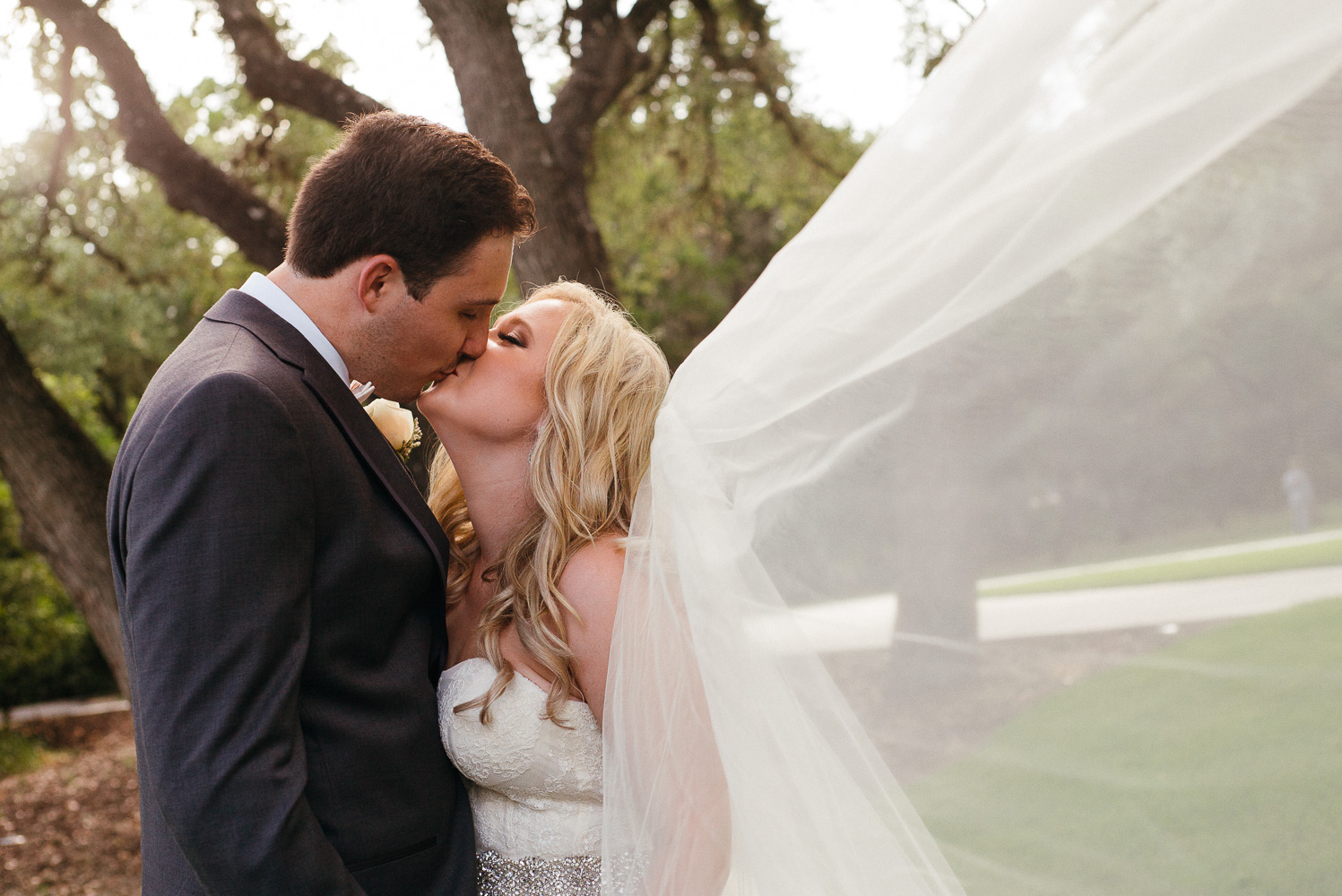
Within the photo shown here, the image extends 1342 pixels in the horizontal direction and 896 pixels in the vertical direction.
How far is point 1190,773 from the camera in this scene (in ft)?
4.22

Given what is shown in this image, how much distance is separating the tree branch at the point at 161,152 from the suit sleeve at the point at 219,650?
4351 millimetres

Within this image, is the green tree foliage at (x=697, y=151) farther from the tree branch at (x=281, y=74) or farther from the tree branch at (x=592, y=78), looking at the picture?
the tree branch at (x=281, y=74)

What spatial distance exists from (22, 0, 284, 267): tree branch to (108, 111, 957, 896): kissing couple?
387 cm

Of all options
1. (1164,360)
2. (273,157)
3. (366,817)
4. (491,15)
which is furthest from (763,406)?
(273,157)

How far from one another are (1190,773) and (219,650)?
142cm

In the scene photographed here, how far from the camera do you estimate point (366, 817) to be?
1875mm

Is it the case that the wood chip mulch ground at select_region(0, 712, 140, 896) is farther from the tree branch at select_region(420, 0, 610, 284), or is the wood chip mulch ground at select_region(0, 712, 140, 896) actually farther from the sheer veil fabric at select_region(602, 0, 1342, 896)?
the sheer veil fabric at select_region(602, 0, 1342, 896)

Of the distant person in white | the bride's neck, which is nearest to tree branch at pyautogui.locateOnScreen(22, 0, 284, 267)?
the bride's neck

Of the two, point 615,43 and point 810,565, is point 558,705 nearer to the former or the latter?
point 810,565

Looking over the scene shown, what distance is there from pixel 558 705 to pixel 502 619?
0.28 meters

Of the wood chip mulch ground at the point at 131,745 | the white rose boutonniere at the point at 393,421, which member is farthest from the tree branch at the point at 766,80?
the wood chip mulch ground at the point at 131,745

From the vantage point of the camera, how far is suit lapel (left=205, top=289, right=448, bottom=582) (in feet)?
6.24

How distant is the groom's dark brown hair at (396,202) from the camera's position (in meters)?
1.99

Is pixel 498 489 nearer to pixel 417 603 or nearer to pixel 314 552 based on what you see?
pixel 417 603
